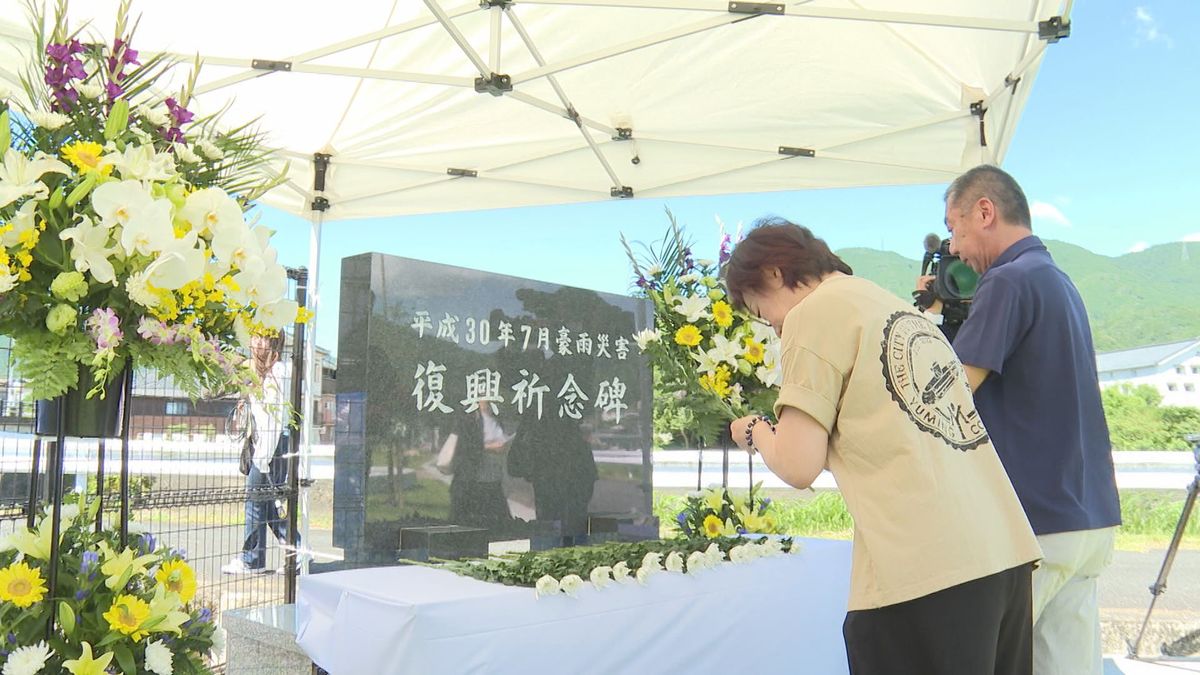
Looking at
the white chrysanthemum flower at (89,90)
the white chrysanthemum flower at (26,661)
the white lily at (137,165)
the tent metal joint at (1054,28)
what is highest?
the tent metal joint at (1054,28)

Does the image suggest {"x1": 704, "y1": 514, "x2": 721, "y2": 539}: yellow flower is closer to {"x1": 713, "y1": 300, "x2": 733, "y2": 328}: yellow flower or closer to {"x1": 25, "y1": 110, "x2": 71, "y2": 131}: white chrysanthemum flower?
{"x1": 713, "y1": 300, "x2": 733, "y2": 328}: yellow flower

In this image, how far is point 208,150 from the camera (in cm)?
143

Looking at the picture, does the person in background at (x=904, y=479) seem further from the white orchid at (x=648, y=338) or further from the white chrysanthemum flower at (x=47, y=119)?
the white orchid at (x=648, y=338)

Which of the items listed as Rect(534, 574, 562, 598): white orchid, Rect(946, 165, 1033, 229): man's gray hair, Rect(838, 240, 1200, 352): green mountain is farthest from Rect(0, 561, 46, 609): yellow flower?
Rect(838, 240, 1200, 352): green mountain

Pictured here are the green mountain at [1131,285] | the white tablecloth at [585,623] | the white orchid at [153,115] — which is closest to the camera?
the white orchid at [153,115]

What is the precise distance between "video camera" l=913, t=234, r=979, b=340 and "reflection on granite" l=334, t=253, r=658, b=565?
49.8 inches

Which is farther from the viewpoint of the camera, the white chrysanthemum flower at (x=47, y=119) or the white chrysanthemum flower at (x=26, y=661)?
the white chrysanthemum flower at (x=47, y=119)

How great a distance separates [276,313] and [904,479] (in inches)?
40.1

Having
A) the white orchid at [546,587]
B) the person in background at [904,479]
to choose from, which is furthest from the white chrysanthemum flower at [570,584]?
the person in background at [904,479]

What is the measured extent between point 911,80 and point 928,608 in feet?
12.6

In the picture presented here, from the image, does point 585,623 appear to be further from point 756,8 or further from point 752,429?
point 756,8

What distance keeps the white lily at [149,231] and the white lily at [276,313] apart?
0.21m

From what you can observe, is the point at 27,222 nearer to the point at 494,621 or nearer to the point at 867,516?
the point at 494,621

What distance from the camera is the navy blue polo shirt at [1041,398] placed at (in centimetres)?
177
